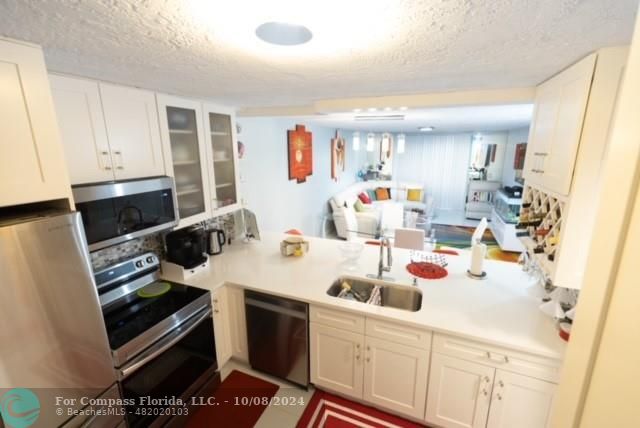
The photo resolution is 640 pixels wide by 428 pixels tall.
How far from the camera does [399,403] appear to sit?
1.83m

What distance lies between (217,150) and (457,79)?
1.93 meters

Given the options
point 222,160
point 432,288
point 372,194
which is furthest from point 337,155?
point 432,288

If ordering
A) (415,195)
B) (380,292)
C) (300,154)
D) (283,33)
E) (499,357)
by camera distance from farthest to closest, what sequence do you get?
(415,195)
(300,154)
(380,292)
(499,357)
(283,33)

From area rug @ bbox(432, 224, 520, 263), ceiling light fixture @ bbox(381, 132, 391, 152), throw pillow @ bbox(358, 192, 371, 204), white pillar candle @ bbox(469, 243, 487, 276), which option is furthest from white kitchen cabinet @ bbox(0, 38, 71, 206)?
throw pillow @ bbox(358, 192, 371, 204)

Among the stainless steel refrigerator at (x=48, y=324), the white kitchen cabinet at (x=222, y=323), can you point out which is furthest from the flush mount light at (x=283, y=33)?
the white kitchen cabinet at (x=222, y=323)

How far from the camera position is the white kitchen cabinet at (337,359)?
1868mm

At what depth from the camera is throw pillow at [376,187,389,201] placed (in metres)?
7.45

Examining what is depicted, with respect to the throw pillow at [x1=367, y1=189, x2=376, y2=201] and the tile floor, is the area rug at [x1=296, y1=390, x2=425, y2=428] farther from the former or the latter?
the throw pillow at [x1=367, y1=189, x2=376, y2=201]

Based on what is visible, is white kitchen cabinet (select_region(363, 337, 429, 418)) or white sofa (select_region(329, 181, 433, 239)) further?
white sofa (select_region(329, 181, 433, 239))

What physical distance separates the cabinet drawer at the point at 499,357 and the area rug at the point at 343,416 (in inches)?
26.5

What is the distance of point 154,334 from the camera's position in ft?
5.18

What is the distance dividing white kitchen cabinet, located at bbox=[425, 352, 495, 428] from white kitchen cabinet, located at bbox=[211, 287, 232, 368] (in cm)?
148

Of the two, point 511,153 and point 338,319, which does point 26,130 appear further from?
point 511,153

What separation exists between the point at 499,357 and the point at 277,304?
1.36 meters
